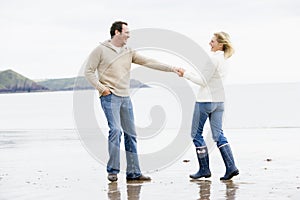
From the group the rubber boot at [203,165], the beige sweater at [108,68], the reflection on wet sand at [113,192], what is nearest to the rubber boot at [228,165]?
the rubber boot at [203,165]

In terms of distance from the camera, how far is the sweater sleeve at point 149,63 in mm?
8797

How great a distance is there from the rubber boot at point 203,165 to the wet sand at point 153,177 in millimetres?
159

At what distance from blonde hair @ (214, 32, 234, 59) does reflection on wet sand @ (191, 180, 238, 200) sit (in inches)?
63.6

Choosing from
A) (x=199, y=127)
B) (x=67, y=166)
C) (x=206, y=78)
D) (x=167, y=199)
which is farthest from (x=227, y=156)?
(x=67, y=166)

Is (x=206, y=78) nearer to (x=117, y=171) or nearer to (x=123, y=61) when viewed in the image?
(x=123, y=61)

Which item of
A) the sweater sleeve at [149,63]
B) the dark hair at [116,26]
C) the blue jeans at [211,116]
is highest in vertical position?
the dark hair at [116,26]

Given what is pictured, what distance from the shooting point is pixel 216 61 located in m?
8.27

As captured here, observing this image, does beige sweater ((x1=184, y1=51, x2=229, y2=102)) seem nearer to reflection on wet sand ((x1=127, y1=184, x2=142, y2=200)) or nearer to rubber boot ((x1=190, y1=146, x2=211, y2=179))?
rubber boot ((x1=190, y1=146, x2=211, y2=179))

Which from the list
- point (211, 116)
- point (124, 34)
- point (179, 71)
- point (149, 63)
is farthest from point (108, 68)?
point (211, 116)

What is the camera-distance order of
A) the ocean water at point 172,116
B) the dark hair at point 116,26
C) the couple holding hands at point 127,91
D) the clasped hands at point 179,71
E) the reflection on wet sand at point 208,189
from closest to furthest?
the reflection on wet sand at point 208,189 → the couple holding hands at point 127,91 → the dark hair at point 116,26 → the clasped hands at point 179,71 → the ocean water at point 172,116

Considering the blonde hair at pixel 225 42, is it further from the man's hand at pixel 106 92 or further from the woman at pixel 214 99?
the man's hand at pixel 106 92

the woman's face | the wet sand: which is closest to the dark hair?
the woman's face

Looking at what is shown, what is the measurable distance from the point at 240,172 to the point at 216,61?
1629 mm

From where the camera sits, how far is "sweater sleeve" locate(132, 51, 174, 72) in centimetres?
880
